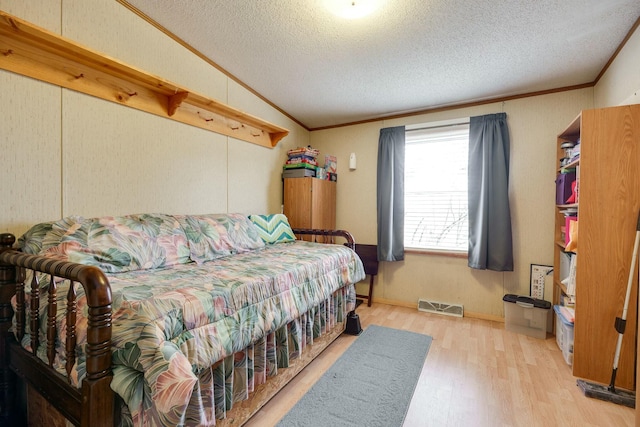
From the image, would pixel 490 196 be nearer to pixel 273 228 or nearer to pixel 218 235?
pixel 273 228

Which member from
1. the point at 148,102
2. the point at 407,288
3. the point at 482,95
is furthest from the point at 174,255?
the point at 482,95

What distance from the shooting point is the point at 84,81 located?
1681 mm

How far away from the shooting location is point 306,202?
3.39m

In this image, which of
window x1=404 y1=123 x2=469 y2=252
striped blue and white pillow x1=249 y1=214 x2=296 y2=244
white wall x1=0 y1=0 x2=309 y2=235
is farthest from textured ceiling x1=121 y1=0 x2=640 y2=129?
striped blue and white pillow x1=249 y1=214 x2=296 y2=244

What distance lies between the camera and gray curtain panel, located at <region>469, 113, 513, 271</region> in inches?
113

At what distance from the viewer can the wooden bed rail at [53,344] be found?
840 mm

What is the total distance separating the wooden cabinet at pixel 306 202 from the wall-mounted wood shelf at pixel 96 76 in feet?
3.48

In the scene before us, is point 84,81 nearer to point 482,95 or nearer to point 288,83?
point 288,83

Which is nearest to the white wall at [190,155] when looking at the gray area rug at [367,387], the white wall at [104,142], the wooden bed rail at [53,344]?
the white wall at [104,142]

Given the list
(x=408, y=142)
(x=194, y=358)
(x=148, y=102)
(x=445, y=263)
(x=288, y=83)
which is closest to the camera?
(x=194, y=358)

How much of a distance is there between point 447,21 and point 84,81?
229cm

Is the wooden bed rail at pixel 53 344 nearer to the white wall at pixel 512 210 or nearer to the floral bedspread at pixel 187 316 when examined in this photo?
the floral bedspread at pixel 187 316

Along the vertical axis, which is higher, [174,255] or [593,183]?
[593,183]

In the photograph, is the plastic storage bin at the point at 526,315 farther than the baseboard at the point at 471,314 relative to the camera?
No
